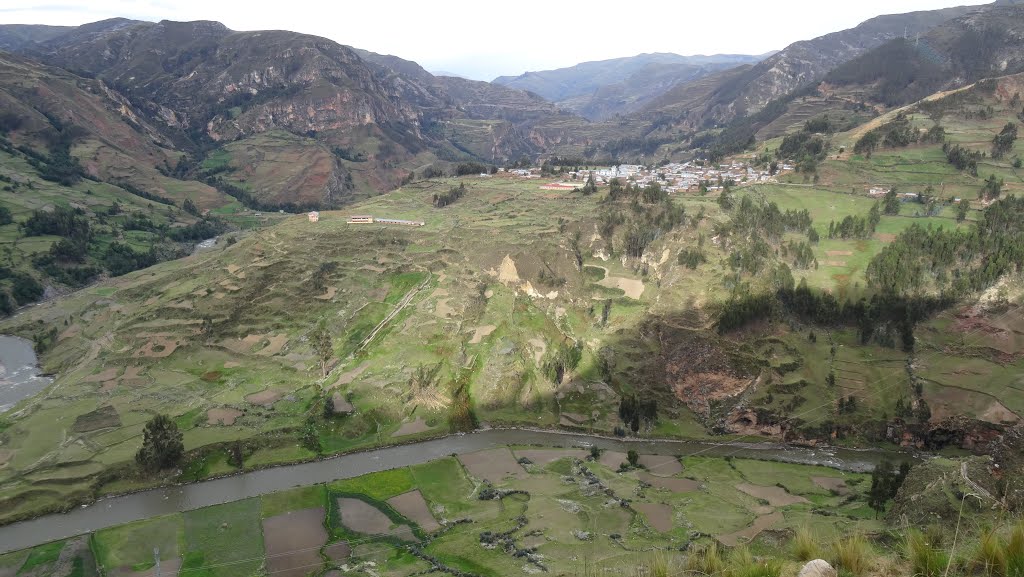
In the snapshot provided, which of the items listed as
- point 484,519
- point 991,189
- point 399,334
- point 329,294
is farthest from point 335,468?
point 991,189

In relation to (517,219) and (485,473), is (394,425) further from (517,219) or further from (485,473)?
(517,219)

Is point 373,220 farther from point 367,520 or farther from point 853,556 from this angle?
point 853,556

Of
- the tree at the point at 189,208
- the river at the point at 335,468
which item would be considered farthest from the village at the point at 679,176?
the tree at the point at 189,208

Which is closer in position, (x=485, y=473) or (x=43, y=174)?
(x=485, y=473)

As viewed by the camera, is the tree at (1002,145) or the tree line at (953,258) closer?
the tree line at (953,258)

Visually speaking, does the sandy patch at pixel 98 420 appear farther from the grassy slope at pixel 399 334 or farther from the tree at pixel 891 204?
the tree at pixel 891 204

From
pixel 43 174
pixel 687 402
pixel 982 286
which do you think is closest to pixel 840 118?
pixel 982 286

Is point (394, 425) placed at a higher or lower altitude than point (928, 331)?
lower
